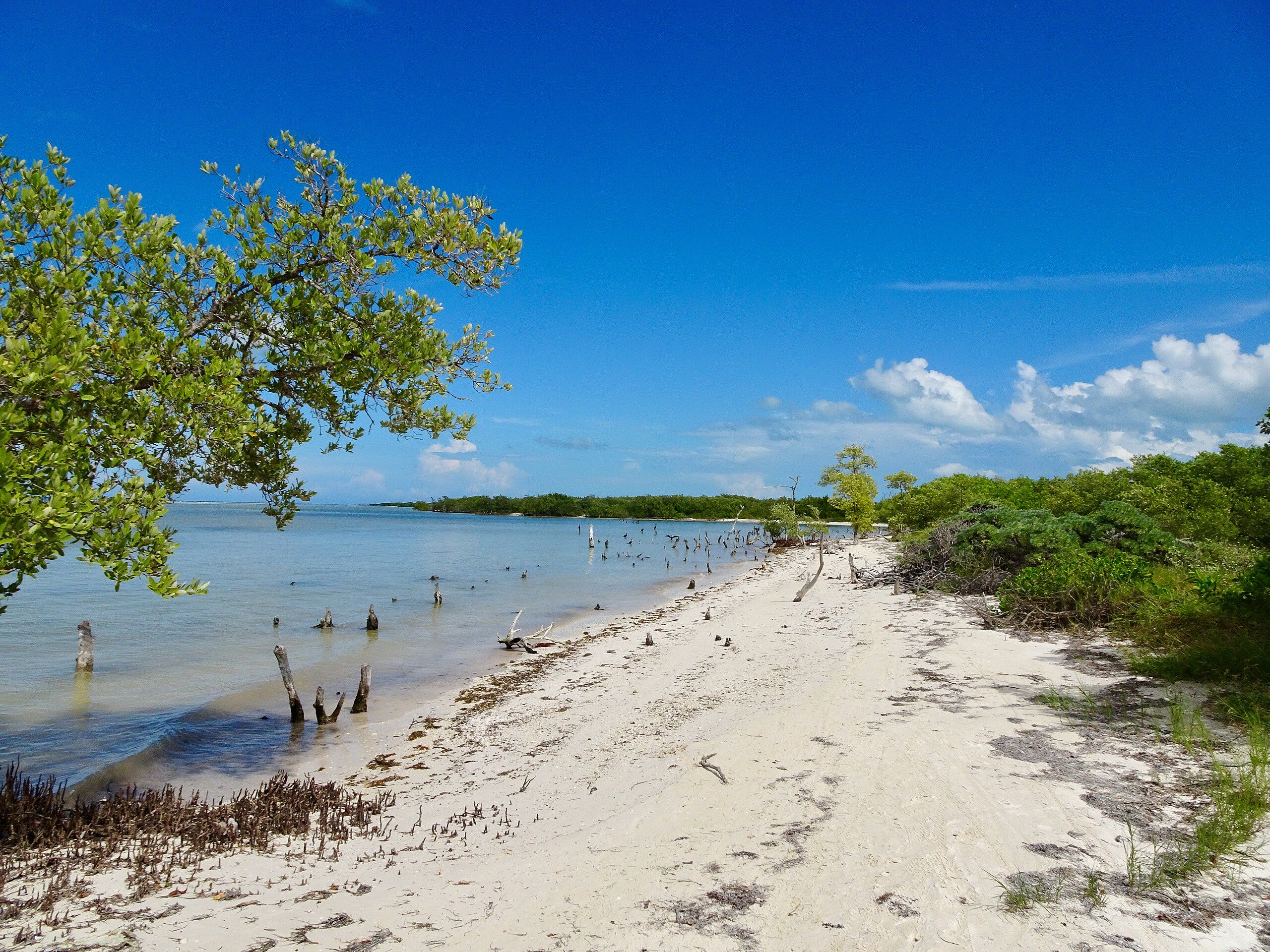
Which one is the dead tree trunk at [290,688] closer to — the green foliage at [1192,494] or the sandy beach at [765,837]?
the sandy beach at [765,837]

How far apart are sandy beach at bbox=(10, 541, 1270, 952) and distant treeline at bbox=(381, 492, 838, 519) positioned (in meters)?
97.0

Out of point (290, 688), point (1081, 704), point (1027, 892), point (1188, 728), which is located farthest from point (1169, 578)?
point (290, 688)

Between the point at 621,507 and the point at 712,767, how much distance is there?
5129 inches

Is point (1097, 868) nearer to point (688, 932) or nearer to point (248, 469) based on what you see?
point (688, 932)

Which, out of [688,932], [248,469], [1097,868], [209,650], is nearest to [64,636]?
[209,650]

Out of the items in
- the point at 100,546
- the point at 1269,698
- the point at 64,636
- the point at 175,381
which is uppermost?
the point at 175,381

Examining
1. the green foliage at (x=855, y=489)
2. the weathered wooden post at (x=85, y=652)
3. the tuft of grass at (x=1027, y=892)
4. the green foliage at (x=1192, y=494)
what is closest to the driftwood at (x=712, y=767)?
the tuft of grass at (x=1027, y=892)

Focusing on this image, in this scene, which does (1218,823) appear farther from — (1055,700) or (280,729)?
(280,729)

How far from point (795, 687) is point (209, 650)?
1431 centimetres

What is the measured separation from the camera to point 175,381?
17.1 feet

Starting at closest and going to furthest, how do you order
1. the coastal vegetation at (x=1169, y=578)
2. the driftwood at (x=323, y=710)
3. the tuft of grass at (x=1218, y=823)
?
the tuft of grass at (x=1218, y=823) → the coastal vegetation at (x=1169, y=578) → the driftwood at (x=323, y=710)

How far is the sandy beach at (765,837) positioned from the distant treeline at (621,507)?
9695cm

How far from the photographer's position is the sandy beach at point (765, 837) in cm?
381

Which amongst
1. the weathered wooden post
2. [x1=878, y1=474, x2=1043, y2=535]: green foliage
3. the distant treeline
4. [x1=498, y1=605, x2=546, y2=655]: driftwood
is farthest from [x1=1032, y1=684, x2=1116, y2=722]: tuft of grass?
the distant treeline
